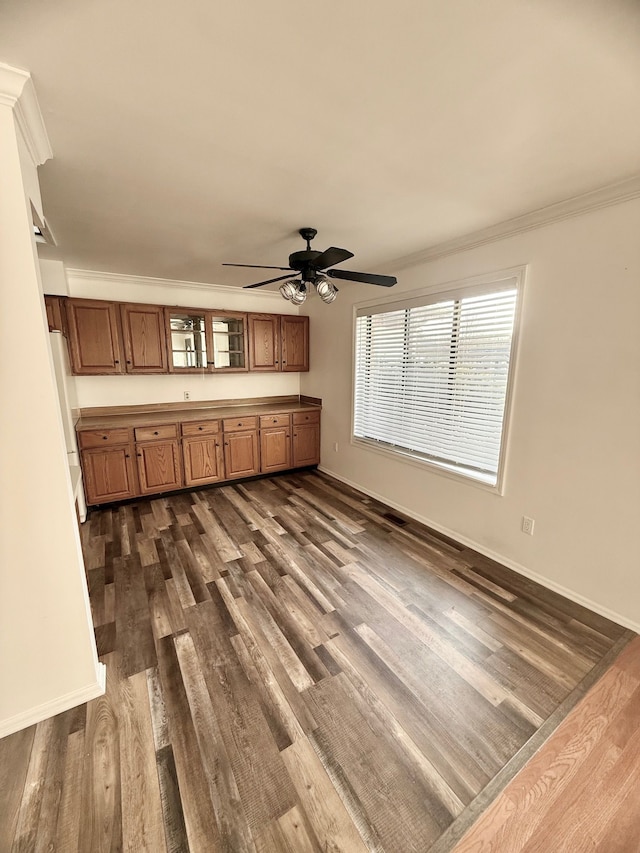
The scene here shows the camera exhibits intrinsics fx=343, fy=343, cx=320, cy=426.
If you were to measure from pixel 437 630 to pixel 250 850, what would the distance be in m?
1.32

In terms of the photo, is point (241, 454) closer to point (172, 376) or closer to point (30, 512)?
point (172, 376)

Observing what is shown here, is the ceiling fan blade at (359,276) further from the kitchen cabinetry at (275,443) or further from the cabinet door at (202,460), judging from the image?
the cabinet door at (202,460)

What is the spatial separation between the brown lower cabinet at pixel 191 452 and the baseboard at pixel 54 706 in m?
2.28

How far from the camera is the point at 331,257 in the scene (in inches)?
81.7

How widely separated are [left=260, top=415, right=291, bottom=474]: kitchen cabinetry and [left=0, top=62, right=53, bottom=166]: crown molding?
315cm

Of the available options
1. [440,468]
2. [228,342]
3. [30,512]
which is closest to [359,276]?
[440,468]

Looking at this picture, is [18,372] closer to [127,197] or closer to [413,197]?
[127,197]

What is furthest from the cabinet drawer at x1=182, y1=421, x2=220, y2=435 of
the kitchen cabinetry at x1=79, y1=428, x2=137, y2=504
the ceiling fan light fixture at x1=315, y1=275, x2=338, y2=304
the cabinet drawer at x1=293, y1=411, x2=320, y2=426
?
the ceiling fan light fixture at x1=315, y1=275, x2=338, y2=304

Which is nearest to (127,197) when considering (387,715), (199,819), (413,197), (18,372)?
(18,372)

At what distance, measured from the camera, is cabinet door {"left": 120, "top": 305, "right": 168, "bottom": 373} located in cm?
374

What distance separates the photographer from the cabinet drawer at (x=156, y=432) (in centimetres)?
369

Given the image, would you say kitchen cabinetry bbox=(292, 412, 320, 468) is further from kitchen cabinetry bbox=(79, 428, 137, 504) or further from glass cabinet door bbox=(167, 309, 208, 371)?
kitchen cabinetry bbox=(79, 428, 137, 504)

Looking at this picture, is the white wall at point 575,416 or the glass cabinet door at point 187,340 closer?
the white wall at point 575,416

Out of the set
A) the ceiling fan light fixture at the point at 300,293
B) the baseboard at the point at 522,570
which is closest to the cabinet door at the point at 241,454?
the baseboard at the point at 522,570
